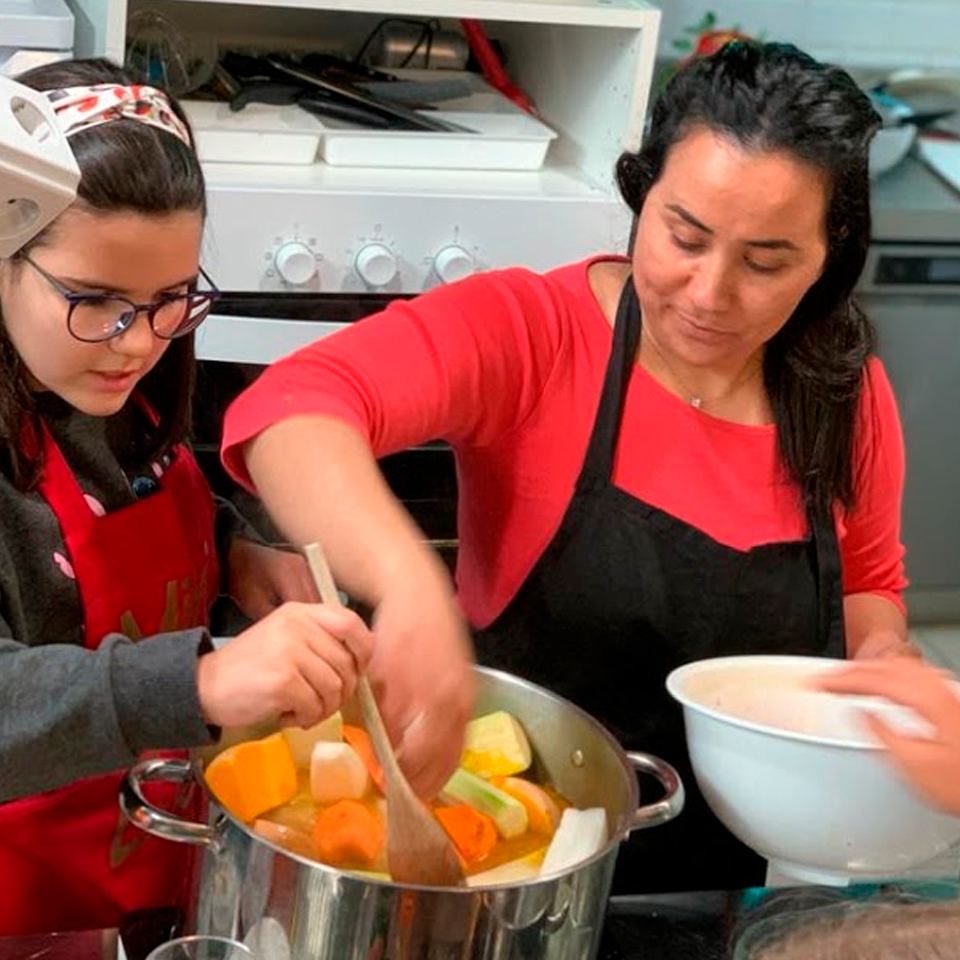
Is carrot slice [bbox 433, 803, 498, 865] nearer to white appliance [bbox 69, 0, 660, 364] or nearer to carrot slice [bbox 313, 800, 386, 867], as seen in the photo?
carrot slice [bbox 313, 800, 386, 867]

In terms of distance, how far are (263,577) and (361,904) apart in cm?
46

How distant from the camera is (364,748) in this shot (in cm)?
105

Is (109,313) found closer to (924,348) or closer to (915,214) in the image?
(915,214)

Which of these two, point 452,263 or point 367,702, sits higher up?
point 367,702

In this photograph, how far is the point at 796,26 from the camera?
2.91 meters

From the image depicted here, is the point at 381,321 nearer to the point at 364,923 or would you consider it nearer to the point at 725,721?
the point at 725,721

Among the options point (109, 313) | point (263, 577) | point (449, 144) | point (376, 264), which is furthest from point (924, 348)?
point (109, 313)

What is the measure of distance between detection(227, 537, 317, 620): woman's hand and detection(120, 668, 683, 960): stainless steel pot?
26cm

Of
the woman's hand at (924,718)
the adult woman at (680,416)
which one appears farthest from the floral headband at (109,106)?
the woman's hand at (924,718)

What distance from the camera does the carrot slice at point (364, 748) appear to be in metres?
1.03

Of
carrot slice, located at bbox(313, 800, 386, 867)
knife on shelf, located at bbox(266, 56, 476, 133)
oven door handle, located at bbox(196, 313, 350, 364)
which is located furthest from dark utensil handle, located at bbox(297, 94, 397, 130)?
carrot slice, located at bbox(313, 800, 386, 867)

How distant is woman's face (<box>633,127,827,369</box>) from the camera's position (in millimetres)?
1195

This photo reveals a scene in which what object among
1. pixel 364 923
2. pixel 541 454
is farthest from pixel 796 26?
pixel 364 923

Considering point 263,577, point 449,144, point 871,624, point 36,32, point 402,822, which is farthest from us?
point 449,144
